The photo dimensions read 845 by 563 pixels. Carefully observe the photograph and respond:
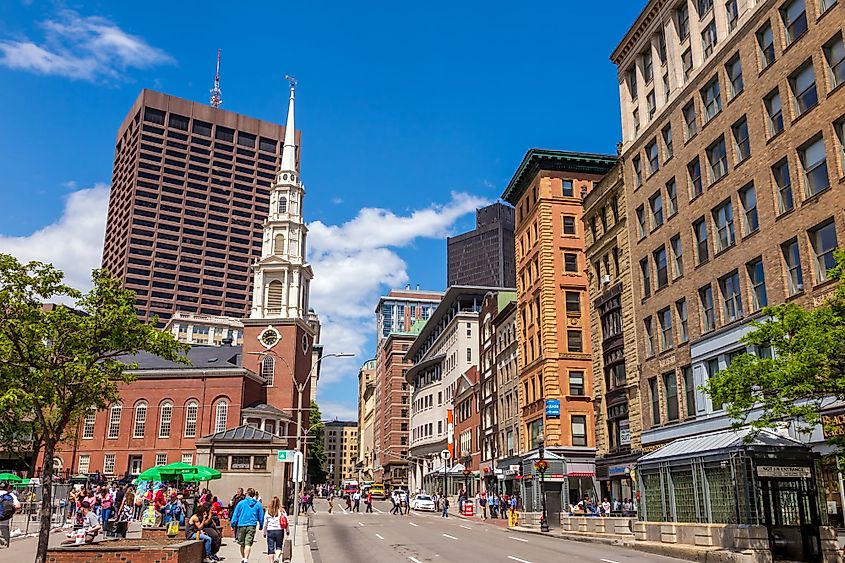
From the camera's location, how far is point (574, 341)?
54969mm

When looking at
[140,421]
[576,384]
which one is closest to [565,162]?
[576,384]

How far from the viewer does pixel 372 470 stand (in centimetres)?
18188

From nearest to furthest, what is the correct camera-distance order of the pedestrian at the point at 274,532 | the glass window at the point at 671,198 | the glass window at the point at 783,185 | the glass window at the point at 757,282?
1. the pedestrian at the point at 274,532
2. the glass window at the point at 783,185
3. the glass window at the point at 757,282
4. the glass window at the point at 671,198

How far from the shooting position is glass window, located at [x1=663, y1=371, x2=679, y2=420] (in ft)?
125

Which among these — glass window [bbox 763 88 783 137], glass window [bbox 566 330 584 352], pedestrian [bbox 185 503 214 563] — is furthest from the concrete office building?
pedestrian [bbox 185 503 214 563]

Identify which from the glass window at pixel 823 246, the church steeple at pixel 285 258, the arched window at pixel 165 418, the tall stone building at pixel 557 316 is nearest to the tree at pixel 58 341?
the glass window at pixel 823 246

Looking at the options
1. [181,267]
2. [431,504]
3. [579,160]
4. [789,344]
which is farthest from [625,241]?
[181,267]

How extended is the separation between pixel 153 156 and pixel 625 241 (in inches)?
6421

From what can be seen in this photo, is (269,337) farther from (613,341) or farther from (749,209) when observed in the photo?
(749,209)

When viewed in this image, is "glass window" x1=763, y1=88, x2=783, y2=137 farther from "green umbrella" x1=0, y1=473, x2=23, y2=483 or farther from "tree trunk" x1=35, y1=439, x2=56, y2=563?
"green umbrella" x1=0, y1=473, x2=23, y2=483

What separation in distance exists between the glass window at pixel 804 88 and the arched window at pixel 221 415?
62679 mm

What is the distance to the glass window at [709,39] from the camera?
1458 inches

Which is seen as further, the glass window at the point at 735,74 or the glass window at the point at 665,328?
the glass window at the point at 665,328

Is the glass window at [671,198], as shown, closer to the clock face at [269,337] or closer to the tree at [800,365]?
the tree at [800,365]
